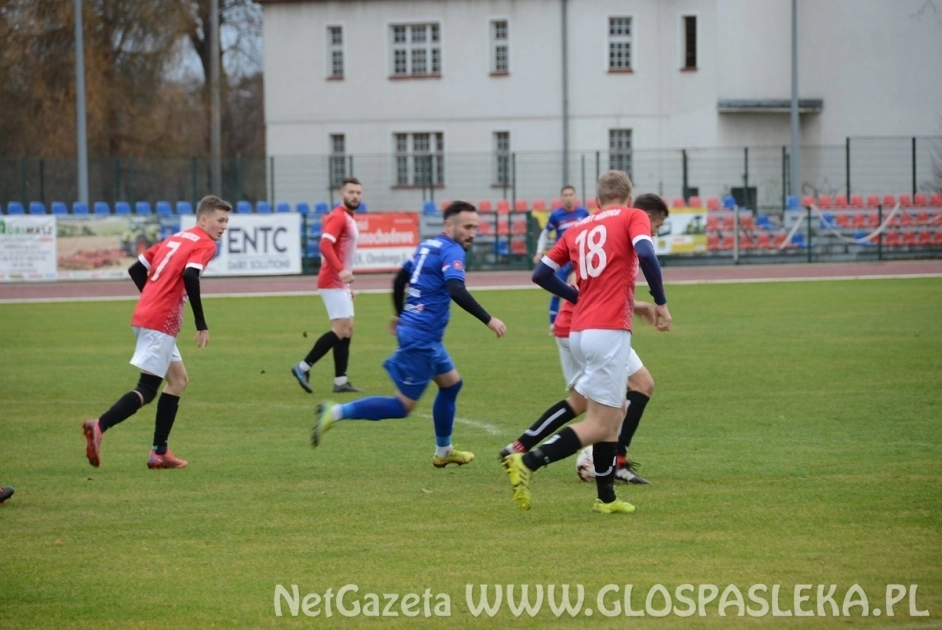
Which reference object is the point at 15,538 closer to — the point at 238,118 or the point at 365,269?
the point at 365,269

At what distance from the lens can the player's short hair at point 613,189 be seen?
740 centimetres

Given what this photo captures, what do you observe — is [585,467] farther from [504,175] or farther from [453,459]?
[504,175]

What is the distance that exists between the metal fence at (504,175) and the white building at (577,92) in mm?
81

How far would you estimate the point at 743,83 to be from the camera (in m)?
43.6

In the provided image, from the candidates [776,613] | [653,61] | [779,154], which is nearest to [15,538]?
[776,613]

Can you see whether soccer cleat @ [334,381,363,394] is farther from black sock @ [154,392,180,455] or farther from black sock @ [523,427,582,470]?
black sock @ [523,427,582,470]

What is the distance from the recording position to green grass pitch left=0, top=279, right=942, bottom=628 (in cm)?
584

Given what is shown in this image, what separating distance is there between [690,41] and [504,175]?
8.85m

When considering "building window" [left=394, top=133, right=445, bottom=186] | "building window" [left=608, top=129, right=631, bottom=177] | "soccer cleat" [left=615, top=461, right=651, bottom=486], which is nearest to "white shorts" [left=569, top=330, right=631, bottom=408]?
"soccer cleat" [left=615, top=461, right=651, bottom=486]

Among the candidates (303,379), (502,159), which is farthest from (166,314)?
(502,159)

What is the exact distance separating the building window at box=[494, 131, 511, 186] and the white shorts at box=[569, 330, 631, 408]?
33.1 meters

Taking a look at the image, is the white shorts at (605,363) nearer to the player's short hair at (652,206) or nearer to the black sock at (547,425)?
the black sock at (547,425)

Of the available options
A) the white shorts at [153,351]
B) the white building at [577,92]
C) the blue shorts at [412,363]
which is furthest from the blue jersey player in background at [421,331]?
the white building at [577,92]

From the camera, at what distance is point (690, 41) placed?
45.0 metres
